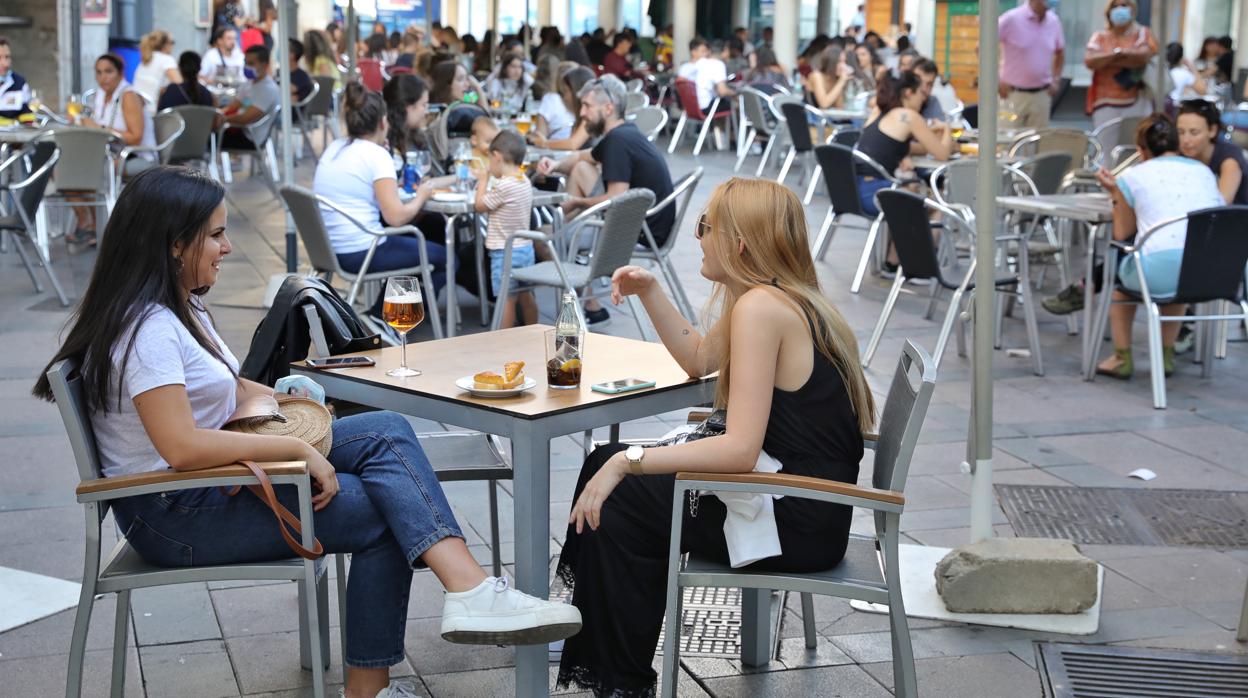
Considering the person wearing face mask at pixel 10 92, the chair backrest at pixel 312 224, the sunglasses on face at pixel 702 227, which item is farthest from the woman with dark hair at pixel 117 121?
the sunglasses on face at pixel 702 227

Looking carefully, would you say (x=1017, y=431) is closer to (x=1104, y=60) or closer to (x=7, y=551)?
(x=7, y=551)

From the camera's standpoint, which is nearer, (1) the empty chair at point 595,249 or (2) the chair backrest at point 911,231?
(1) the empty chair at point 595,249

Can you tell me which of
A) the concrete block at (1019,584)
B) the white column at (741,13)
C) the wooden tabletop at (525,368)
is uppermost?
the white column at (741,13)

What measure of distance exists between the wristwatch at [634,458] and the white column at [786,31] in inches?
806

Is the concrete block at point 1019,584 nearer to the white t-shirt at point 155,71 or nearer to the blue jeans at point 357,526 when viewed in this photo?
the blue jeans at point 357,526

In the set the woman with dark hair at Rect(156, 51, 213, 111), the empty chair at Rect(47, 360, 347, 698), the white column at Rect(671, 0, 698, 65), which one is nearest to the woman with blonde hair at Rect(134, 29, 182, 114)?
the woman with dark hair at Rect(156, 51, 213, 111)

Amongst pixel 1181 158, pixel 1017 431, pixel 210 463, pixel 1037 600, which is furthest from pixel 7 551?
pixel 1181 158

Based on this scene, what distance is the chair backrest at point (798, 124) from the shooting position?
35.3 feet

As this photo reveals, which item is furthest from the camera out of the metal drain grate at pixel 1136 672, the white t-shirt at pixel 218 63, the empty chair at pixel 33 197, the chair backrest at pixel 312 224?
the white t-shirt at pixel 218 63

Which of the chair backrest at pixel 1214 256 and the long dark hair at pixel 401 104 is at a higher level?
the long dark hair at pixel 401 104

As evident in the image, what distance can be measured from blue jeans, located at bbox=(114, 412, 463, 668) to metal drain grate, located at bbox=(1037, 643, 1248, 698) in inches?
55.5

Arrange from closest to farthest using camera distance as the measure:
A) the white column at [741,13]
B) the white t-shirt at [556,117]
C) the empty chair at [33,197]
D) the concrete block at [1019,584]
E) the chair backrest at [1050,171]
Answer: the concrete block at [1019,584] → the empty chair at [33,197] → the chair backrest at [1050,171] → the white t-shirt at [556,117] → the white column at [741,13]

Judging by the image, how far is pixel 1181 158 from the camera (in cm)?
577

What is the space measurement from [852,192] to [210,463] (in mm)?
5675
